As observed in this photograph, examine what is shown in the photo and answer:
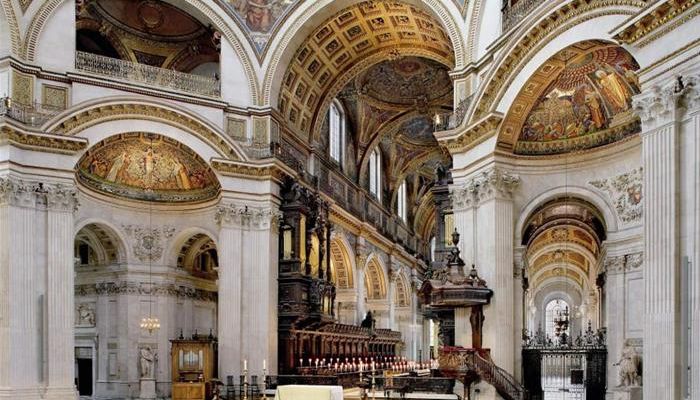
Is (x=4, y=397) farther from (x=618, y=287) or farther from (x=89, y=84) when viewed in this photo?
(x=618, y=287)

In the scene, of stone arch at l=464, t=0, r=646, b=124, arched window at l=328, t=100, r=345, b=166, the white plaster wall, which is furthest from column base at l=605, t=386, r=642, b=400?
arched window at l=328, t=100, r=345, b=166

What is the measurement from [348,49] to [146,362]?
566 inches

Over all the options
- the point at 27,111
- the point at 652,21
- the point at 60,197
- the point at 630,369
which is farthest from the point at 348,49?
the point at 652,21

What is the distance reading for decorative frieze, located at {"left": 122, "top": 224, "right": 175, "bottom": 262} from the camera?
1073 inches

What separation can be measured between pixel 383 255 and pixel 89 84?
2309cm

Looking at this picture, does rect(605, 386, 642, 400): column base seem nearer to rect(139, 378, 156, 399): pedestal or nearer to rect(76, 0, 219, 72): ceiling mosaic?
→ rect(139, 378, 156, 399): pedestal

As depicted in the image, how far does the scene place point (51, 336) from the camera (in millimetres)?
21266

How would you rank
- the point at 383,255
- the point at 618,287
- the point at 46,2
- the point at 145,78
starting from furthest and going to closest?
the point at 383,255 → the point at 145,78 → the point at 46,2 → the point at 618,287

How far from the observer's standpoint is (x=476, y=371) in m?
18.8

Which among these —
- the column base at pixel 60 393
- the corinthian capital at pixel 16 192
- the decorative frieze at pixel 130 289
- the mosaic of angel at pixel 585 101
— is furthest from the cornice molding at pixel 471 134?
the column base at pixel 60 393

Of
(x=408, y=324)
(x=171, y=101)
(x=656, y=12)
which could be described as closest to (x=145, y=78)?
(x=171, y=101)

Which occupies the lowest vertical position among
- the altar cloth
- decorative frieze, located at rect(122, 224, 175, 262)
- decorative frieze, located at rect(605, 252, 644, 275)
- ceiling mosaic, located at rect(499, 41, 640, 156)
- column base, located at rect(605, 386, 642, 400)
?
column base, located at rect(605, 386, 642, 400)

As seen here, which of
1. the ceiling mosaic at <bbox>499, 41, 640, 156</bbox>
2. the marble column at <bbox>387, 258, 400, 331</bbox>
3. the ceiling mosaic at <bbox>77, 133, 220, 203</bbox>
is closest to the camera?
the ceiling mosaic at <bbox>499, 41, 640, 156</bbox>

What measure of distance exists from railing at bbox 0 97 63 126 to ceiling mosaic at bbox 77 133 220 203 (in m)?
2.30
